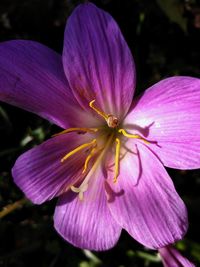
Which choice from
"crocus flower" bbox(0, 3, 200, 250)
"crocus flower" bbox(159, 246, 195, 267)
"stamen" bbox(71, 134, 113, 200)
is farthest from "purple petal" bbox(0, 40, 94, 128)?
"crocus flower" bbox(159, 246, 195, 267)

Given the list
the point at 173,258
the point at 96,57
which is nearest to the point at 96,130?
the point at 96,57

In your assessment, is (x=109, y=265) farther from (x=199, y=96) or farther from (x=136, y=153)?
(x=199, y=96)

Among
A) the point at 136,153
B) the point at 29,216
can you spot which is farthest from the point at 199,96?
the point at 29,216

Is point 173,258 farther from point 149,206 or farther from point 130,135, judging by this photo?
point 130,135

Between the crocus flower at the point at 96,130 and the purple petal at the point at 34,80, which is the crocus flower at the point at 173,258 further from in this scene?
the purple petal at the point at 34,80

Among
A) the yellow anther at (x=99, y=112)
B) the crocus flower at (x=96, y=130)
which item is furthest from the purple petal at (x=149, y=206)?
the yellow anther at (x=99, y=112)

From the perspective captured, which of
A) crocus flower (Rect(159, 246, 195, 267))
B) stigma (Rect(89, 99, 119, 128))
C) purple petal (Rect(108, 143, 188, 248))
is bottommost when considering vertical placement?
crocus flower (Rect(159, 246, 195, 267))

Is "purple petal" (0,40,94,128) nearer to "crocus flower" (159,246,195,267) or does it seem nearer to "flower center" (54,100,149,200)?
"flower center" (54,100,149,200)

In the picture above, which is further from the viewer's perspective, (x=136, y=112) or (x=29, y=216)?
(x=29, y=216)
